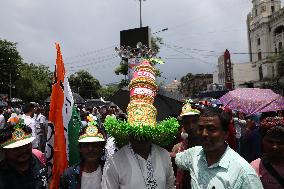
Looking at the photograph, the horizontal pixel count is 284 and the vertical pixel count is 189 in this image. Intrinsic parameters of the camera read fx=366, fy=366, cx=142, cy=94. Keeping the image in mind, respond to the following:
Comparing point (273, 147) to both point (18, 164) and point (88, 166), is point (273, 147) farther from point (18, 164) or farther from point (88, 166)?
point (18, 164)

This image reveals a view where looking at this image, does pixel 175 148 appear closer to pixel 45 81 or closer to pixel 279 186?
pixel 279 186

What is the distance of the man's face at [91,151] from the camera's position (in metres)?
3.70

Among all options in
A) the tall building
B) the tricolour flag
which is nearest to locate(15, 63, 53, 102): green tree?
the tall building

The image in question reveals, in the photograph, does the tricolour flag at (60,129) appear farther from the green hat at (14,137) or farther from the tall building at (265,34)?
the tall building at (265,34)

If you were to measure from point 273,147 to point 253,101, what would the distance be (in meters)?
4.24

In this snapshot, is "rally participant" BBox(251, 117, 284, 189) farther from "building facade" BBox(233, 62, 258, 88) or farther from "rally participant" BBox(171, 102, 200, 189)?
"building facade" BBox(233, 62, 258, 88)

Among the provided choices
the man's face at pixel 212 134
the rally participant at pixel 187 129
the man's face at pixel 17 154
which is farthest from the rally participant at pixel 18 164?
the man's face at pixel 212 134

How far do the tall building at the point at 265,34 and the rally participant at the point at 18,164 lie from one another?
68.1m

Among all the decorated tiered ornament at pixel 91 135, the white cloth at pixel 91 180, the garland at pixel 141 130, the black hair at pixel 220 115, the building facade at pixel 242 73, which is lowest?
the white cloth at pixel 91 180

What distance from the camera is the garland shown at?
114 inches

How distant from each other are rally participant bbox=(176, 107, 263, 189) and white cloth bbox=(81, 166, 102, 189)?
3.37 feet

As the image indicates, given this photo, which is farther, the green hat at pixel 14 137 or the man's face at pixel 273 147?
the green hat at pixel 14 137

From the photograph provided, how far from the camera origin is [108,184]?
2.96 meters

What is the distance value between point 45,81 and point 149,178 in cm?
5779
